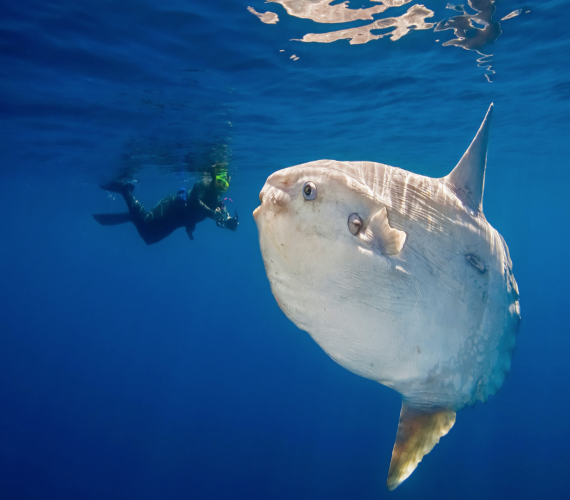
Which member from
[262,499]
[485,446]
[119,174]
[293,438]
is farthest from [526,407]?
[119,174]

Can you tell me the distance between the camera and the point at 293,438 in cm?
1909

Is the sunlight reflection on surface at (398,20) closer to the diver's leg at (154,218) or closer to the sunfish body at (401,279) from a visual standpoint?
the diver's leg at (154,218)

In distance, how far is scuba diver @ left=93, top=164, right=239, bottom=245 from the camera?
9.32 m

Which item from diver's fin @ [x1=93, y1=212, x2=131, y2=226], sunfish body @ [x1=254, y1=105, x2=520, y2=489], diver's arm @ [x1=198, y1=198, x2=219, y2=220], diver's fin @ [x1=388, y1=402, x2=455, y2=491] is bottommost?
diver's fin @ [x1=93, y1=212, x2=131, y2=226]

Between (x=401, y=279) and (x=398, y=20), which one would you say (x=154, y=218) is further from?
(x=401, y=279)

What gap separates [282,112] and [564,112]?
440 inches

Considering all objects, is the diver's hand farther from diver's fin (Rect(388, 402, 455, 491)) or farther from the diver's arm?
diver's fin (Rect(388, 402, 455, 491))

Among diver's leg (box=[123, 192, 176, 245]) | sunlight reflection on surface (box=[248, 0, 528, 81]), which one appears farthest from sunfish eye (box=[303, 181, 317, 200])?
diver's leg (box=[123, 192, 176, 245])

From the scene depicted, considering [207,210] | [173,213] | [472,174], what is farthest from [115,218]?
[472,174]

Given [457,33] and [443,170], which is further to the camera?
[443,170]

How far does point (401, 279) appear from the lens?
53.7 inches

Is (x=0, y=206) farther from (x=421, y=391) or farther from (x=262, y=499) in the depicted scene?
(x=421, y=391)

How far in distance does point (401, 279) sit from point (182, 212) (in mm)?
9393

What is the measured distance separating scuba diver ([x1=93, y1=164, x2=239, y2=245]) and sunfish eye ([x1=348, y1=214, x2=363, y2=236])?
736cm
